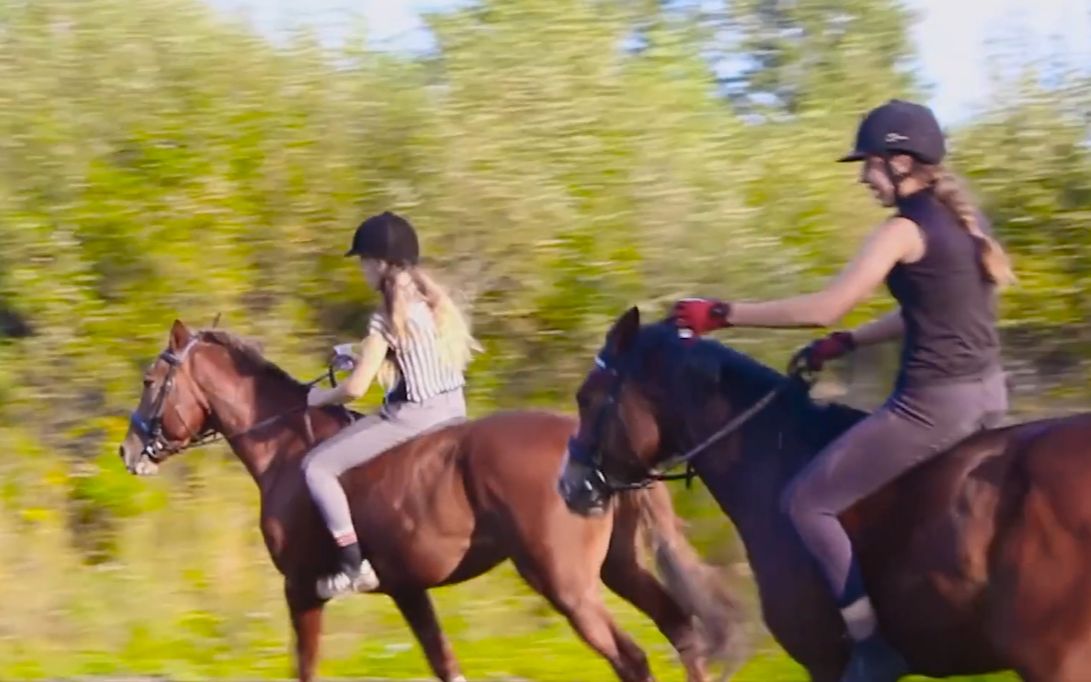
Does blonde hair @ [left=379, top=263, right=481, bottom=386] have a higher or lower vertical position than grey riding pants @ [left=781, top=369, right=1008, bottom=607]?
lower

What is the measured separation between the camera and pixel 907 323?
502 centimetres

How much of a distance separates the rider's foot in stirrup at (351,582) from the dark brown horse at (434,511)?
0.24 feet

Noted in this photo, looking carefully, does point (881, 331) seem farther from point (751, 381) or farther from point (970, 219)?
point (970, 219)

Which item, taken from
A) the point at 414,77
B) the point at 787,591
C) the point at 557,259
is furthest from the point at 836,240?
the point at 787,591

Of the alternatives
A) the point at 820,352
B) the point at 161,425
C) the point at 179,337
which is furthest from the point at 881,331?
the point at 161,425

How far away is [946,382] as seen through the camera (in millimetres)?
4953

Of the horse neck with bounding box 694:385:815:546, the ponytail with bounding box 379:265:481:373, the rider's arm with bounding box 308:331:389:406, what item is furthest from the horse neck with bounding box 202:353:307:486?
the horse neck with bounding box 694:385:815:546

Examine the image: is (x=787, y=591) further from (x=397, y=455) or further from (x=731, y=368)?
(x=397, y=455)

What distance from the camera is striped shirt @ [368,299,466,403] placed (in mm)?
7746

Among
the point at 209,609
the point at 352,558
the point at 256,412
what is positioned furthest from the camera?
the point at 209,609

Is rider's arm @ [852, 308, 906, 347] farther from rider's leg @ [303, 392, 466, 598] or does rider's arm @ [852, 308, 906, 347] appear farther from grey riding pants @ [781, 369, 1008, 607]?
rider's leg @ [303, 392, 466, 598]

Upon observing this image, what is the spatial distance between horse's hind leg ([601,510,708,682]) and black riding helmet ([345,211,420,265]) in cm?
173

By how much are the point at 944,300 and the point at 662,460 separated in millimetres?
1335

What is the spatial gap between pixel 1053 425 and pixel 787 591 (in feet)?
3.47
